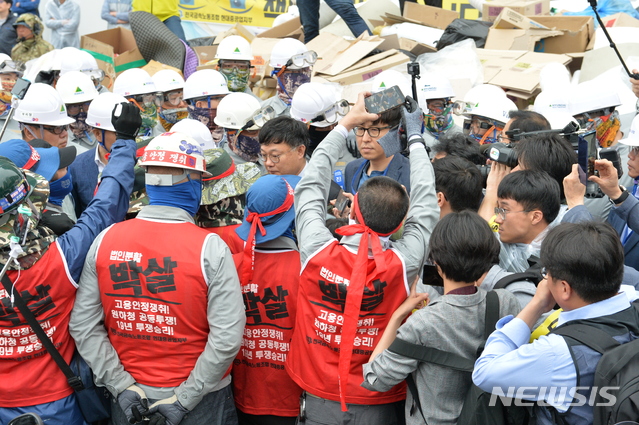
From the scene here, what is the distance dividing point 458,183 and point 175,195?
140cm

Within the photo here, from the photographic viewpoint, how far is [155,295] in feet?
8.00

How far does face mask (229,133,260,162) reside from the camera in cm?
453

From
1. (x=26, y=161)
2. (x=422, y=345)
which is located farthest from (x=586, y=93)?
(x=26, y=161)

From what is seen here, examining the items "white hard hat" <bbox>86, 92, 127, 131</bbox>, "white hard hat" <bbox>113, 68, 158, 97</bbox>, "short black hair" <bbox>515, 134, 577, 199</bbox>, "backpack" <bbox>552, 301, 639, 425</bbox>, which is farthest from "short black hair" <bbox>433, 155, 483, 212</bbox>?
"white hard hat" <bbox>113, 68, 158, 97</bbox>

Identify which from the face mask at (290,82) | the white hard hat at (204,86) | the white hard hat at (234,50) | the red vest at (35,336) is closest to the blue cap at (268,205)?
the red vest at (35,336)

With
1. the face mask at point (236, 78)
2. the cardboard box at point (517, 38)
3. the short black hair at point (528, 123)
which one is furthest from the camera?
the cardboard box at point (517, 38)

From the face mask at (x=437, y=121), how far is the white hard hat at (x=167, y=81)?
2.56 m

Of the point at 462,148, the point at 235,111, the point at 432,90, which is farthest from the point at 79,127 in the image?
the point at 462,148

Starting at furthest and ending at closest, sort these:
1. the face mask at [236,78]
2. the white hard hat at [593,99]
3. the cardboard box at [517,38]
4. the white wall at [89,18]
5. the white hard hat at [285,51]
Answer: the white wall at [89,18] < the cardboard box at [517,38] < the face mask at [236,78] < the white hard hat at [285,51] < the white hard hat at [593,99]

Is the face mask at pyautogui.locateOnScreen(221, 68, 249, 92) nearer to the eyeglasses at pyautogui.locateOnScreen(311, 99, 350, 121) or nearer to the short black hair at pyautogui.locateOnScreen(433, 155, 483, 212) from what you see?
the eyeglasses at pyautogui.locateOnScreen(311, 99, 350, 121)

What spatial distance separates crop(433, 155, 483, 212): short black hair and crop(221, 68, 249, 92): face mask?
3.77 m

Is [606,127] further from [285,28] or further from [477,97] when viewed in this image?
[285,28]

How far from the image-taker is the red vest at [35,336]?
8.01 feet

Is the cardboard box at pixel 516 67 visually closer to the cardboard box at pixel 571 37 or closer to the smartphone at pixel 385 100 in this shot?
the cardboard box at pixel 571 37
